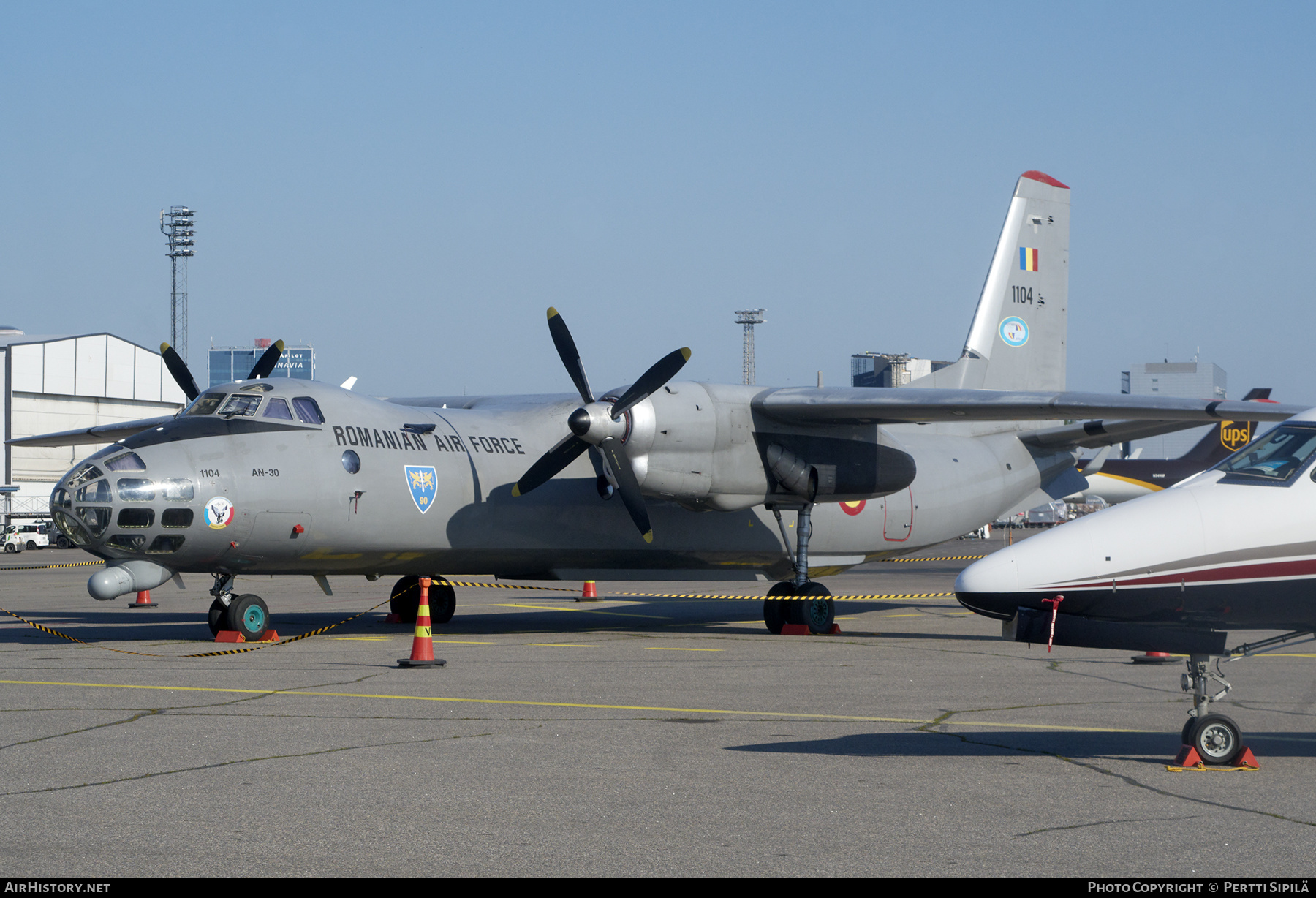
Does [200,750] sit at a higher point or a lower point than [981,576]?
lower

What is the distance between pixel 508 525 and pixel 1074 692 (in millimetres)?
8466

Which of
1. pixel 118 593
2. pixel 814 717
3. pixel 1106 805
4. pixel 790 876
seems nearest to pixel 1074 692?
pixel 814 717

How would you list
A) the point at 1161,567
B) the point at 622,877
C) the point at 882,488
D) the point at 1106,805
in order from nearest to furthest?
the point at 622,877 < the point at 1106,805 < the point at 1161,567 < the point at 882,488

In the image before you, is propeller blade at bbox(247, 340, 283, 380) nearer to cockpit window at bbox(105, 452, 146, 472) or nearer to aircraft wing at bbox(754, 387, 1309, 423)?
cockpit window at bbox(105, 452, 146, 472)

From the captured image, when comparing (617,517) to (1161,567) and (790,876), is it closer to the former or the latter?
(1161,567)

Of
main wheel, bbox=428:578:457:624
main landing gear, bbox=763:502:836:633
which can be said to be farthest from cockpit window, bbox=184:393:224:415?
main landing gear, bbox=763:502:836:633

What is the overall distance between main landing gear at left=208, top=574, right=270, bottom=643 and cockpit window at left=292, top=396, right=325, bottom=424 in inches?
85.8

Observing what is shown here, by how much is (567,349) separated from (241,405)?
4730mm

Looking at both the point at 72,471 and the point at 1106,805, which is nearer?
the point at 1106,805

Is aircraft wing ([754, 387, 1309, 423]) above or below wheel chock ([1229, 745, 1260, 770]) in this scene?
above

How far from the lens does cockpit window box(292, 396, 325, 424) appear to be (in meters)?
16.1

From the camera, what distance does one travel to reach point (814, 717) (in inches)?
398

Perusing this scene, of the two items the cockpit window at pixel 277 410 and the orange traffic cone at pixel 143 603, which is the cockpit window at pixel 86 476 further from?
the orange traffic cone at pixel 143 603

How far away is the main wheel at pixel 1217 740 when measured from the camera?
25.2 feet
